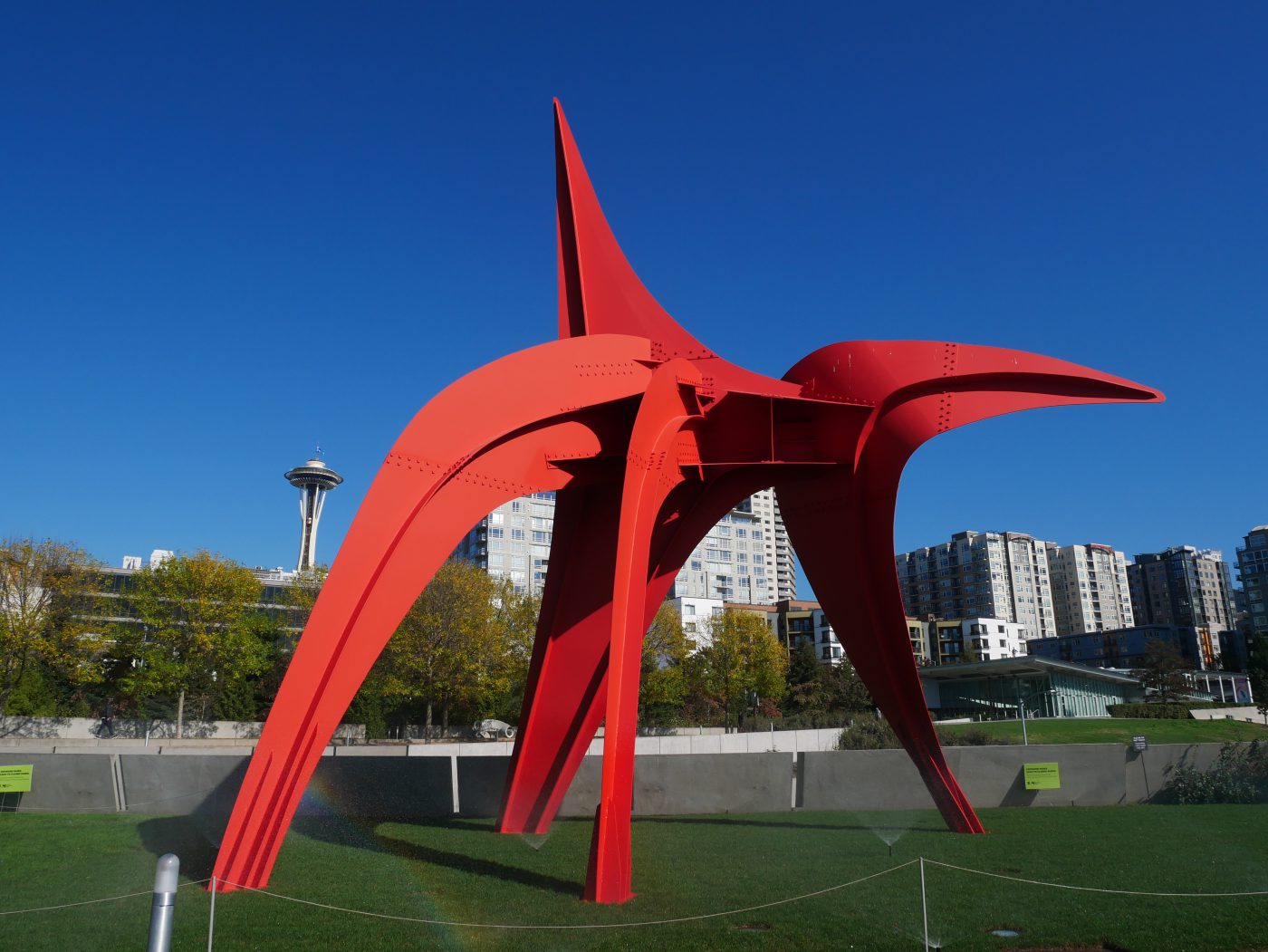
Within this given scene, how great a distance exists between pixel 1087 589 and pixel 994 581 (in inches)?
949

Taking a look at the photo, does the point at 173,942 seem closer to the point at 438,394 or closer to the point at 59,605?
the point at 438,394

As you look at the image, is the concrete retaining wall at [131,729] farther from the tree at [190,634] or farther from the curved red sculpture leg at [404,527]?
the curved red sculpture leg at [404,527]

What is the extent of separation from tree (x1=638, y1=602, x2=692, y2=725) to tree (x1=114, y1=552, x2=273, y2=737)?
2042 cm

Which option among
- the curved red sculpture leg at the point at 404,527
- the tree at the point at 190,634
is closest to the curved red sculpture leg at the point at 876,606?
the curved red sculpture leg at the point at 404,527

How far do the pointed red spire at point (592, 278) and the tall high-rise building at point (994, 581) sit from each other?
432 ft

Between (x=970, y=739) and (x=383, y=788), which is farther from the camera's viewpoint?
(x=970, y=739)

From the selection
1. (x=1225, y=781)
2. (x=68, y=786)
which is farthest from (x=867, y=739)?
(x=68, y=786)

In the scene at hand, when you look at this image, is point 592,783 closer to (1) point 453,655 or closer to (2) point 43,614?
(1) point 453,655

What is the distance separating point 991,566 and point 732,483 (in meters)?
137

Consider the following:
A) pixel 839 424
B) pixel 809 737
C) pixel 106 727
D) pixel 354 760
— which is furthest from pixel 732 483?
pixel 106 727

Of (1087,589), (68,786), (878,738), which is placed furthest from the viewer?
(1087,589)

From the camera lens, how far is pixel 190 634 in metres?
47.3

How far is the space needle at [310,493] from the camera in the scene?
395 ft

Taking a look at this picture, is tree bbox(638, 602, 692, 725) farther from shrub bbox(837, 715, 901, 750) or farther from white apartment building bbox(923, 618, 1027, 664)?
white apartment building bbox(923, 618, 1027, 664)
